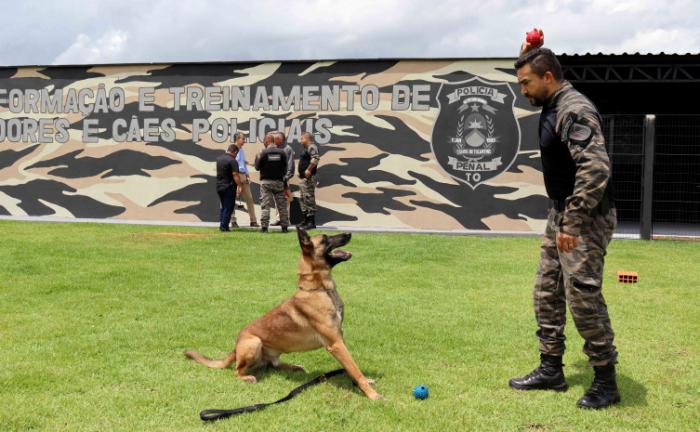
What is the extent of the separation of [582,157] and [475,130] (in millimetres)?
10625

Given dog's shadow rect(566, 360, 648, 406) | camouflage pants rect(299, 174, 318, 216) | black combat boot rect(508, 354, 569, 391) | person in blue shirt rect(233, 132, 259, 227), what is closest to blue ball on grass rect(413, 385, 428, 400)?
black combat boot rect(508, 354, 569, 391)

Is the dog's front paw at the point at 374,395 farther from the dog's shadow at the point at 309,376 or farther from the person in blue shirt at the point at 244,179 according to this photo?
the person in blue shirt at the point at 244,179

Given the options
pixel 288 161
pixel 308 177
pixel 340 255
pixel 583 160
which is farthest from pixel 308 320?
pixel 288 161

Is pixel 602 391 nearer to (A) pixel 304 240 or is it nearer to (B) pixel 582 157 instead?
(B) pixel 582 157

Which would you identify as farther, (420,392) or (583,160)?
(420,392)

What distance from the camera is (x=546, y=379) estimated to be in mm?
3783

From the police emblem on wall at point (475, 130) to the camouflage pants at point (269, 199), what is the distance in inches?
145

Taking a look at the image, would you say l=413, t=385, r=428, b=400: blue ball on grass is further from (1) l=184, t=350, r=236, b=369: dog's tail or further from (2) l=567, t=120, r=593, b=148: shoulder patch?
(2) l=567, t=120, r=593, b=148: shoulder patch

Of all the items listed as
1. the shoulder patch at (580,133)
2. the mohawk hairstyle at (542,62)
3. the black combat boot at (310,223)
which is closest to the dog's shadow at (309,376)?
the shoulder patch at (580,133)

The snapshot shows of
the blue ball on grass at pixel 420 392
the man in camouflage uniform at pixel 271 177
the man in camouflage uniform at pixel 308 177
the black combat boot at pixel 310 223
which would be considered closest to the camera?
the blue ball on grass at pixel 420 392

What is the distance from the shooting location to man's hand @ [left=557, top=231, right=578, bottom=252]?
131 inches

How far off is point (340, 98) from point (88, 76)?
642 centimetres

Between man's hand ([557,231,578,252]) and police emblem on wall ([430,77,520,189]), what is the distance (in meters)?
10.4

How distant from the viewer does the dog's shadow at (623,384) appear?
3.61 m
